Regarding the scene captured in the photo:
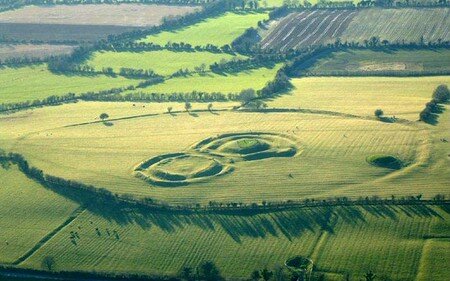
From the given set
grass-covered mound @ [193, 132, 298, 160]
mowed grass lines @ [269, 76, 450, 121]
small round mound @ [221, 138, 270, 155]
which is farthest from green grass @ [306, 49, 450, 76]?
small round mound @ [221, 138, 270, 155]

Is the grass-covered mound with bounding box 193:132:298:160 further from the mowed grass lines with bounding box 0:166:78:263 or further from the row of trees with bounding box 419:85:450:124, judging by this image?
the mowed grass lines with bounding box 0:166:78:263

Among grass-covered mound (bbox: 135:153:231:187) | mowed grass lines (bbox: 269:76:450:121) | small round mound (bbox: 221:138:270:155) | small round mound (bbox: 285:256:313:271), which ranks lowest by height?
small round mound (bbox: 285:256:313:271)

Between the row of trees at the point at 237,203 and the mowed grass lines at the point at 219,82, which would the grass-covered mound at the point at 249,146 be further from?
the mowed grass lines at the point at 219,82

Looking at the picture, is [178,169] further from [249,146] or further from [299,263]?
[299,263]

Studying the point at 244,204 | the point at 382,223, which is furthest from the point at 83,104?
the point at 382,223

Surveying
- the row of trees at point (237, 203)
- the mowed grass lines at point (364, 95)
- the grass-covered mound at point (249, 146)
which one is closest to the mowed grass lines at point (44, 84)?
the mowed grass lines at point (364, 95)

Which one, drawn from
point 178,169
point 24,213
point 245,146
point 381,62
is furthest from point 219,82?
point 24,213

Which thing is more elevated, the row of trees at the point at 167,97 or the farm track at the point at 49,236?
the row of trees at the point at 167,97
